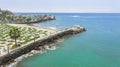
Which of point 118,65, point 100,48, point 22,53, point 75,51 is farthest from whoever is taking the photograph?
point 100,48

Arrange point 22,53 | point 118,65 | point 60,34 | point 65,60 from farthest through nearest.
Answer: point 60,34
point 22,53
point 65,60
point 118,65

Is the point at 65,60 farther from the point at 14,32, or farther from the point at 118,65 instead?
the point at 14,32

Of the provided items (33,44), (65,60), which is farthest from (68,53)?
(33,44)

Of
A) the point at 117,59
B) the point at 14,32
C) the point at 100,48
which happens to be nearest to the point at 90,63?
the point at 117,59

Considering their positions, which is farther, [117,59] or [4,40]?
[4,40]

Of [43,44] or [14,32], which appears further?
[43,44]

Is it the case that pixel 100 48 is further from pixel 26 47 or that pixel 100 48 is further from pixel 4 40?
pixel 4 40

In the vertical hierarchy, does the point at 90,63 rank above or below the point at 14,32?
below

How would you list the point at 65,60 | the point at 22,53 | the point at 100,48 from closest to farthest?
the point at 65,60
the point at 22,53
the point at 100,48

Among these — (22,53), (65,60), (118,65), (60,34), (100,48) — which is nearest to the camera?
(118,65)
